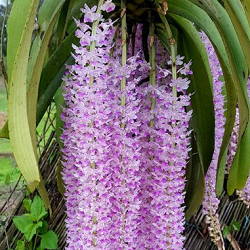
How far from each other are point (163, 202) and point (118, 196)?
2.5 inches

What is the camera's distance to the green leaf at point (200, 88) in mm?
615

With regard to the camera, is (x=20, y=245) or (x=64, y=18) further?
(x=20, y=245)

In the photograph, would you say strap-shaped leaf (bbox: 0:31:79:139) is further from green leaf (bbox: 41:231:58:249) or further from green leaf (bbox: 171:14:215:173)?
green leaf (bbox: 41:231:58:249)

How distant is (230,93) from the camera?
61cm

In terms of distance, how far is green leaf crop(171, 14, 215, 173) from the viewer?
0.61m

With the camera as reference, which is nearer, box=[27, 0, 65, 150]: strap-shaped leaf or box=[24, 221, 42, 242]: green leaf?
box=[27, 0, 65, 150]: strap-shaped leaf

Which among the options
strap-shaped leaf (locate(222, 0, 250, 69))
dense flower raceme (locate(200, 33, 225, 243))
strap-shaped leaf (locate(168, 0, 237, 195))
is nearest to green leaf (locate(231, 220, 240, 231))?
dense flower raceme (locate(200, 33, 225, 243))

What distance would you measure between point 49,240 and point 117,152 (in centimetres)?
64

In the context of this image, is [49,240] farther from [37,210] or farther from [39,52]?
[39,52]

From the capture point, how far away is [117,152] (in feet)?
1.64

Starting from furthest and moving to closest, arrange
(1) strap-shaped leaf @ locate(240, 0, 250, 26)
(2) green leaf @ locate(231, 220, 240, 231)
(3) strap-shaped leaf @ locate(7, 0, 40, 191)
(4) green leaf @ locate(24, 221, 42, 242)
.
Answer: (2) green leaf @ locate(231, 220, 240, 231), (4) green leaf @ locate(24, 221, 42, 242), (1) strap-shaped leaf @ locate(240, 0, 250, 26), (3) strap-shaped leaf @ locate(7, 0, 40, 191)

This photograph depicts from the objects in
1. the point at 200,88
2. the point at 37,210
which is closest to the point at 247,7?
the point at 200,88

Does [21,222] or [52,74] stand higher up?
[52,74]

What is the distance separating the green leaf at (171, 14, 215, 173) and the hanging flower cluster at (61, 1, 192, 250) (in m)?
0.07
